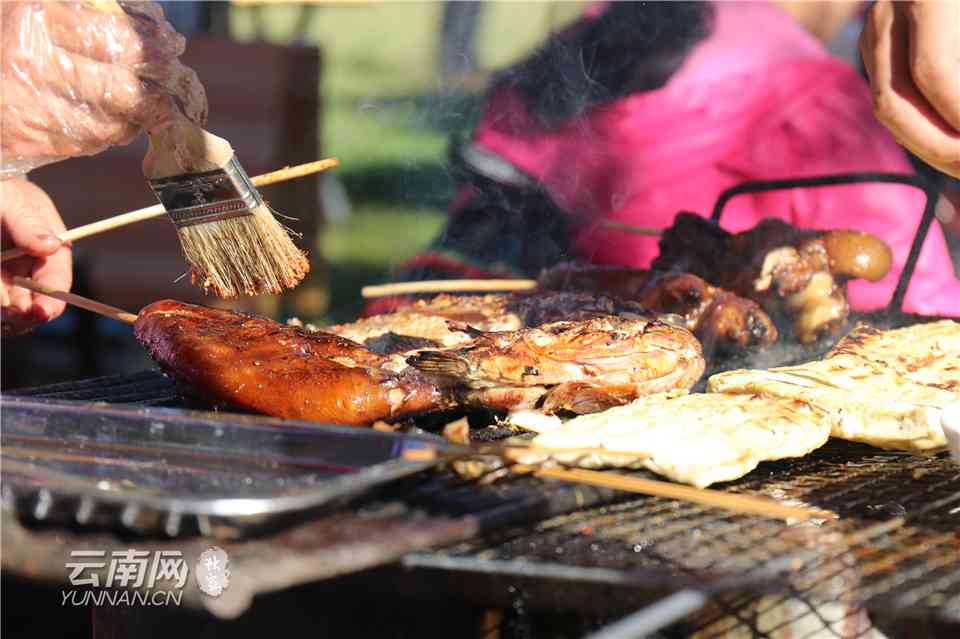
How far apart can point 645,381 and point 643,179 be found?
15.2 feet

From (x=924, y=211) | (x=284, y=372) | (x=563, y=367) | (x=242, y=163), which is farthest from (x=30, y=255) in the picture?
(x=242, y=163)

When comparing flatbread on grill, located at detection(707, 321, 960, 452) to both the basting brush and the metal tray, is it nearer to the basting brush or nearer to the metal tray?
the metal tray

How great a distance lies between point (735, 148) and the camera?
25.1 feet

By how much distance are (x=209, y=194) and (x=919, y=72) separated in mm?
2321

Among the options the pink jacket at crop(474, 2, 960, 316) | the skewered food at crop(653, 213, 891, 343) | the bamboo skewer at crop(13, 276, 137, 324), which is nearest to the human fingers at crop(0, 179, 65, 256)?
the bamboo skewer at crop(13, 276, 137, 324)

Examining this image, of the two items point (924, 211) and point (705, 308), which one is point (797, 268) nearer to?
point (705, 308)

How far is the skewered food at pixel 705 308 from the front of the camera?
14.2ft

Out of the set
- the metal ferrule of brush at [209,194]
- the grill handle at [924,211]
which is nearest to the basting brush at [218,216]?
the metal ferrule of brush at [209,194]

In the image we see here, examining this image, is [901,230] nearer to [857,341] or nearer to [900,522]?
[857,341]

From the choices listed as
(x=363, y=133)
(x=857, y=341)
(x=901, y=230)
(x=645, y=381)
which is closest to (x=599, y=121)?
(x=901, y=230)

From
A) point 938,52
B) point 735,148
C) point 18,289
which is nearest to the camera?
point 938,52

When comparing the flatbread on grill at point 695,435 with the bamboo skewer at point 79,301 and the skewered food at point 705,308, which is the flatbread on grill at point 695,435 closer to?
the skewered food at point 705,308

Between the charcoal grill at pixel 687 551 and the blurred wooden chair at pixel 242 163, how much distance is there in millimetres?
5922

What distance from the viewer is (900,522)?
8.28 feet
